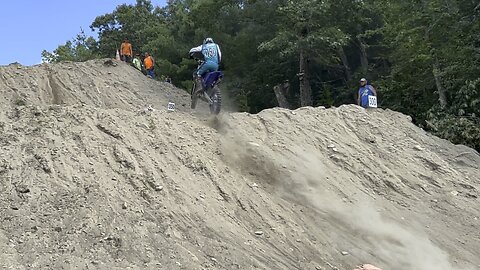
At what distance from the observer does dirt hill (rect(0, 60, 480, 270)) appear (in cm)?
658

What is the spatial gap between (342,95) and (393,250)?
44.8 feet

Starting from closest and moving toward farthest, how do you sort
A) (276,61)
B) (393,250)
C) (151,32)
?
1. (393,250)
2. (276,61)
3. (151,32)

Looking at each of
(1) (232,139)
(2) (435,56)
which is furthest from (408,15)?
(1) (232,139)

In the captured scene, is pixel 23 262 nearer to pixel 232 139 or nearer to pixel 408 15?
pixel 232 139

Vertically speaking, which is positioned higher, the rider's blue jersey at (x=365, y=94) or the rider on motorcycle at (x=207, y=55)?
the rider on motorcycle at (x=207, y=55)

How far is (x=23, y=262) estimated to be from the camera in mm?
5910

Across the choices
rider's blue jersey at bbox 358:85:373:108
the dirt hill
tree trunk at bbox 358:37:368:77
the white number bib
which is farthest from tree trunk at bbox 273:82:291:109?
the dirt hill

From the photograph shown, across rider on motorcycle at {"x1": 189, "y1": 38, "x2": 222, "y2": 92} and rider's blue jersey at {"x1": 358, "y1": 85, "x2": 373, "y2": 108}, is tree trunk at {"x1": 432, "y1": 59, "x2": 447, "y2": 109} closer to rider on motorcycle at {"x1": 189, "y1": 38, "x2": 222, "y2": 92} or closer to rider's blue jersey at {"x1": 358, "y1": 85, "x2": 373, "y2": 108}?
rider's blue jersey at {"x1": 358, "y1": 85, "x2": 373, "y2": 108}

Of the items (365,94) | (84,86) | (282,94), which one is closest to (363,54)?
(282,94)

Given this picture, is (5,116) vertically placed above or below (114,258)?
above

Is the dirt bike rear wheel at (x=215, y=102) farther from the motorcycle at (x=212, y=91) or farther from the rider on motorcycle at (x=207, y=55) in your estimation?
the rider on motorcycle at (x=207, y=55)

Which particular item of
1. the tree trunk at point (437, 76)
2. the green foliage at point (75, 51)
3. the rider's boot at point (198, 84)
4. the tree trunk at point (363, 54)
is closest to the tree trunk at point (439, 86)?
the tree trunk at point (437, 76)

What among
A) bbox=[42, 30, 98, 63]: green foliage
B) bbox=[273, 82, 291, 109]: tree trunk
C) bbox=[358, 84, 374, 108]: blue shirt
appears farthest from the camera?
bbox=[42, 30, 98, 63]: green foliage

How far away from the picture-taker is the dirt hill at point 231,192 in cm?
658
